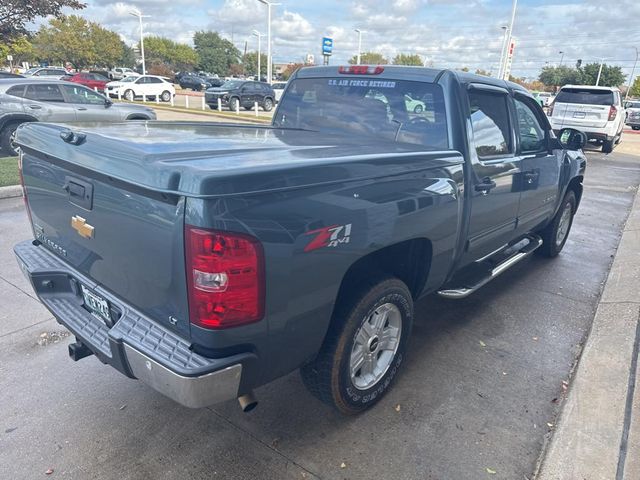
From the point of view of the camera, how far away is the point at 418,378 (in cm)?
334

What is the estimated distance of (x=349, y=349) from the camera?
260 centimetres

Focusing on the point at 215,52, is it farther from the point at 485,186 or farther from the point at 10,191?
the point at 485,186

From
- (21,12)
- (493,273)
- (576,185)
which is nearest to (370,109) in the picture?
(493,273)

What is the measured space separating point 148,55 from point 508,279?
3605 inches

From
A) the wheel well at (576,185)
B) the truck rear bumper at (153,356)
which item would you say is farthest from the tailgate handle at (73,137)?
the wheel well at (576,185)

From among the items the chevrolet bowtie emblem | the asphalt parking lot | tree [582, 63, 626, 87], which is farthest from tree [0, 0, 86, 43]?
tree [582, 63, 626, 87]

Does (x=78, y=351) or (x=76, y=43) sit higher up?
(x=76, y=43)

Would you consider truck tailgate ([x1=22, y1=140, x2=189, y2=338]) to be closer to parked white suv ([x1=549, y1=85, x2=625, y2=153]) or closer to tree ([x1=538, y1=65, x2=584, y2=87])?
parked white suv ([x1=549, y1=85, x2=625, y2=153])

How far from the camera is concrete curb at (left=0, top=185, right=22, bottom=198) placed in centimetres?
728

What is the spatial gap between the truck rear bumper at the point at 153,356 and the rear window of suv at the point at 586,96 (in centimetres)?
1707

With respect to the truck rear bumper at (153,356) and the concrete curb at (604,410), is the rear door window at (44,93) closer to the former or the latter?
the truck rear bumper at (153,356)

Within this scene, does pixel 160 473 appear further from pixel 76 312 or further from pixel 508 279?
pixel 508 279

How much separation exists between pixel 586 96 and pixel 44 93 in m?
15.9

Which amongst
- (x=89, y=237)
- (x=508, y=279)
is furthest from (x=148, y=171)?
(x=508, y=279)
